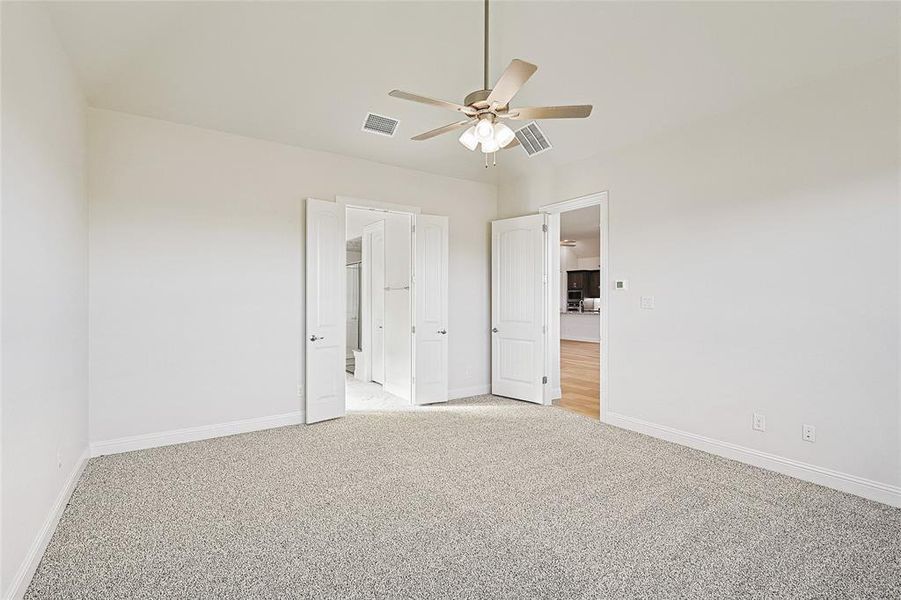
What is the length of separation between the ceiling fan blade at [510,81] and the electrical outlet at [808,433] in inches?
120

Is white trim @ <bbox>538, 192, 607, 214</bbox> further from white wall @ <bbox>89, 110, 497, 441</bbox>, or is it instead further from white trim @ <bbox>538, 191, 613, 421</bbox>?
white wall @ <bbox>89, 110, 497, 441</bbox>

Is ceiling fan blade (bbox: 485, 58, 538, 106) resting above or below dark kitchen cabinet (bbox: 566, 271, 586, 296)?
above

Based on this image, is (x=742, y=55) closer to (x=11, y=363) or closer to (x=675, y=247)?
(x=675, y=247)

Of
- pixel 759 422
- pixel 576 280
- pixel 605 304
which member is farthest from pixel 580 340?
→ pixel 759 422

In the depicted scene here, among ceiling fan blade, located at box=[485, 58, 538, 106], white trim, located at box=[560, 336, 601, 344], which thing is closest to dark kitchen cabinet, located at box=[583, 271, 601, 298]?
white trim, located at box=[560, 336, 601, 344]

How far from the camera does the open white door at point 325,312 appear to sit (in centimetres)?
456

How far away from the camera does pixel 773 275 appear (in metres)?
3.38

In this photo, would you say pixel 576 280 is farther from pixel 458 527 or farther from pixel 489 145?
pixel 458 527

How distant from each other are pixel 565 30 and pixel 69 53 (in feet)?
11.0

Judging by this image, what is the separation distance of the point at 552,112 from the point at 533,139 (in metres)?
2.36

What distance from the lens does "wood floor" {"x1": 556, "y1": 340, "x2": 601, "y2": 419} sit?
5.31 metres

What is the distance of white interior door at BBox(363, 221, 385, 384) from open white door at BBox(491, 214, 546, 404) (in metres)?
1.61

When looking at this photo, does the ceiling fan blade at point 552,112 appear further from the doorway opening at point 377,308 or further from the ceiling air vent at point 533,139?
the doorway opening at point 377,308

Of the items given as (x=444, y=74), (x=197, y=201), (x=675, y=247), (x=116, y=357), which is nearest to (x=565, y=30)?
(x=444, y=74)
